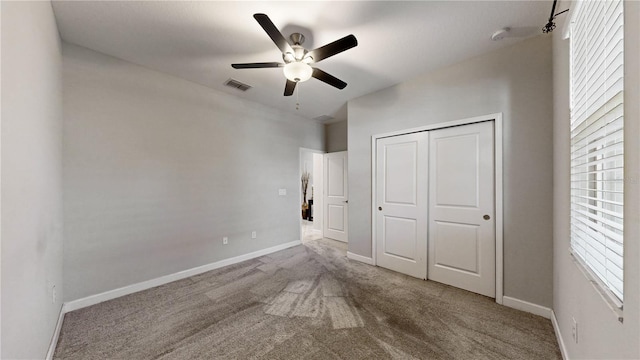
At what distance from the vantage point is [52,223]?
6.29 ft

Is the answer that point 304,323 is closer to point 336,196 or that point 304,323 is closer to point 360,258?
point 360,258

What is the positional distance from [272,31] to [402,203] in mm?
2603

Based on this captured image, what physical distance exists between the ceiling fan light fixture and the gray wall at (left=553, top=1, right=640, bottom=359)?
5.77ft

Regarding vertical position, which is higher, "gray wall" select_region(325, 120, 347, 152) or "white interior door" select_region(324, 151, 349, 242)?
"gray wall" select_region(325, 120, 347, 152)

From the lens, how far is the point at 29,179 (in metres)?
1.38

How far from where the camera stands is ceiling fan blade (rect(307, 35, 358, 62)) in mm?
1765

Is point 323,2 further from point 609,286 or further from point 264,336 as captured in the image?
point 264,336

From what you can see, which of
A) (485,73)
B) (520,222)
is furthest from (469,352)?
(485,73)

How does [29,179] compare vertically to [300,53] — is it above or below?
below

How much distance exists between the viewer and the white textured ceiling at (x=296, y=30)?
6.12ft

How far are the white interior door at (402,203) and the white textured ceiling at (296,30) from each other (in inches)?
39.3

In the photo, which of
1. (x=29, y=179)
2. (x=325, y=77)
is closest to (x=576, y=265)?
(x=325, y=77)

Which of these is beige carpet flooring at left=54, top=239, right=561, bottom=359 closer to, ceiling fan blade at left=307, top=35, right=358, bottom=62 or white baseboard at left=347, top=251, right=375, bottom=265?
white baseboard at left=347, top=251, right=375, bottom=265

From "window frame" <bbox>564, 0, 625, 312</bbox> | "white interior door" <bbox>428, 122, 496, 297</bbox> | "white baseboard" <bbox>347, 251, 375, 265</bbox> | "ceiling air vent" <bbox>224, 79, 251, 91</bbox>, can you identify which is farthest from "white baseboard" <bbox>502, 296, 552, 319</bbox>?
"ceiling air vent" <bbox>224, 79, 251, 91</bbox>
